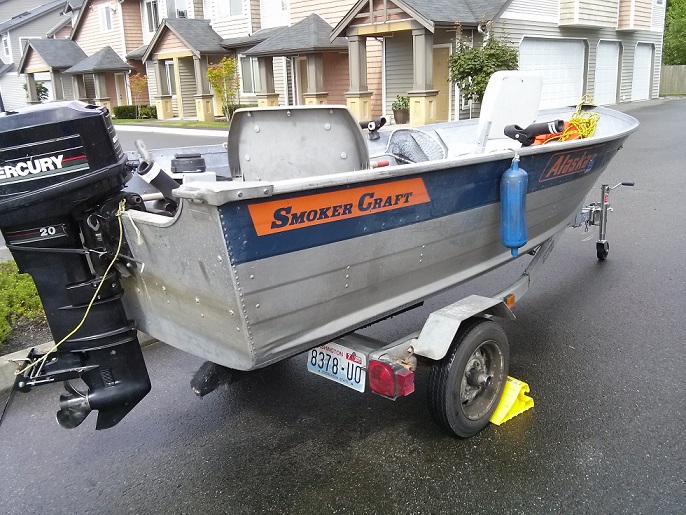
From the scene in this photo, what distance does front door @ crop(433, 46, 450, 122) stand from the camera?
2109 cm

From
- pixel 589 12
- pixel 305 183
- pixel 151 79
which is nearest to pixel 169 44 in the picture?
pixel 151 79

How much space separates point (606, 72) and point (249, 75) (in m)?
15.5

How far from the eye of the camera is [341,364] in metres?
3.61

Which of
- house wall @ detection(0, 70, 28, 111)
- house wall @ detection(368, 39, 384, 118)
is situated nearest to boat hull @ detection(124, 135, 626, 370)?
house wall @ detection(368, 39, 384, 118)

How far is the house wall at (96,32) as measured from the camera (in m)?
37.0

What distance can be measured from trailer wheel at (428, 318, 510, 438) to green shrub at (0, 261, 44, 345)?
11.6ft

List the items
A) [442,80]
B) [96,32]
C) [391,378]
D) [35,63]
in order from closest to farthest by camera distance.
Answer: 1. [391,378]
2. [442,80]
3. [96,32]
4. [35,63]

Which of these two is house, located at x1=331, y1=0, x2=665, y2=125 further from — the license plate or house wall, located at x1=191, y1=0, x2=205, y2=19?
the license plate

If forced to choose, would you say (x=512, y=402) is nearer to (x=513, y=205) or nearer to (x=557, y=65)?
(x=513, y=205)

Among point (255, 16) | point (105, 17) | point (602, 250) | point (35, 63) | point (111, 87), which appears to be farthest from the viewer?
point (35, 63)

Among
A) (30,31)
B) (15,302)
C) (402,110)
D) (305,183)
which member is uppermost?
(30,31)

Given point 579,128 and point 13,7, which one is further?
point 13,7

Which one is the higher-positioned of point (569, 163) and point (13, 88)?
point (13, 88)

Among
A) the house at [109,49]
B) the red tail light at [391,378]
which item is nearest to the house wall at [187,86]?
the house at [109,49]
